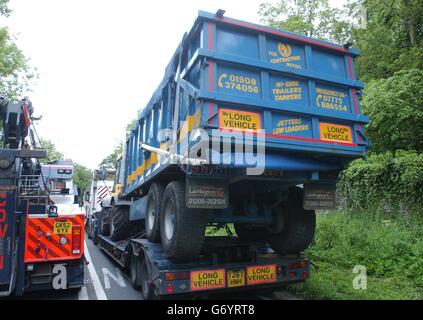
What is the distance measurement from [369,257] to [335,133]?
140 inches

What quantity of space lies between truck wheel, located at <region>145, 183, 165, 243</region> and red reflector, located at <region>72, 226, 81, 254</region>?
3.73ft

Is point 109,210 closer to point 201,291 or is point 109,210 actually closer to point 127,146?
point 127,146

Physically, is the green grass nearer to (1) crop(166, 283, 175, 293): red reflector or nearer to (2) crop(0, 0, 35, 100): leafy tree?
(1) crop(166, 283, 175, 293): red reflector

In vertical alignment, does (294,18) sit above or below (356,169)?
above

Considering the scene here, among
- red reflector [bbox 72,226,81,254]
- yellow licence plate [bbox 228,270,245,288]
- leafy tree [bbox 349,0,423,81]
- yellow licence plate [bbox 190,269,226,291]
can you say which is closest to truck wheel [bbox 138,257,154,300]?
yellow licence plate [bbox 190,269,226,291]

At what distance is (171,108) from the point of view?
5.77m

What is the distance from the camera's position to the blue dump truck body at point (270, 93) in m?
4.71

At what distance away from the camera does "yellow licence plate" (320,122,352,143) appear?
5250 millimetres

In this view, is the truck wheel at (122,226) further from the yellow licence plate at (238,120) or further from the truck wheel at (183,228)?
the yellow licence plate at (238,120)

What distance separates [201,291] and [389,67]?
1212 centimetres

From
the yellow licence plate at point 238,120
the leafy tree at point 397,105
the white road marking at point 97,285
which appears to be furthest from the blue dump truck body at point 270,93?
the leafy tree at point 397,105

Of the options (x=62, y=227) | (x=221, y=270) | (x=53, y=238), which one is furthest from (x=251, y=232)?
(x=53, y=238)

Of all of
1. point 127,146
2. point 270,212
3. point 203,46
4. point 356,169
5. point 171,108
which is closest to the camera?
point 203,46
